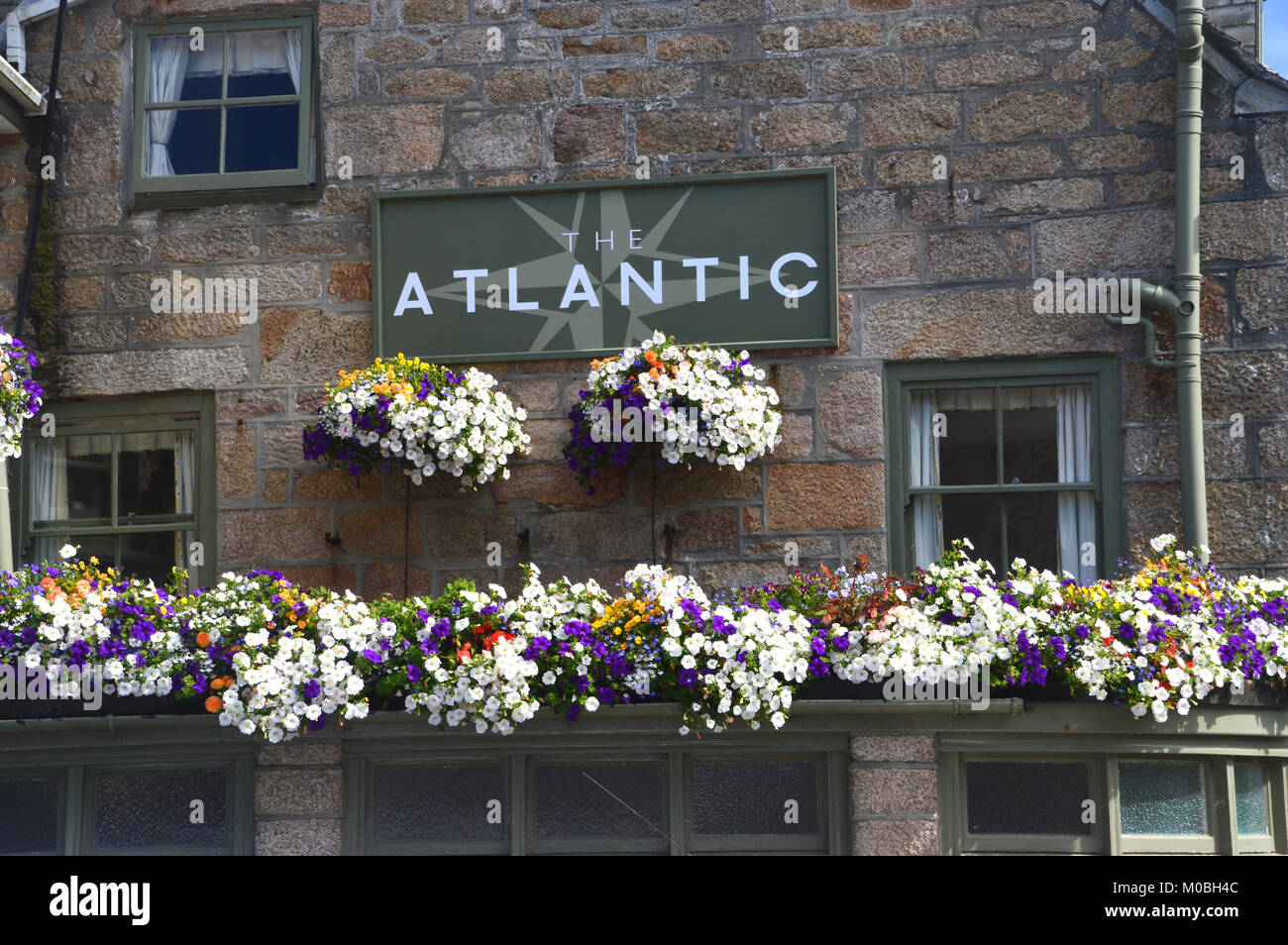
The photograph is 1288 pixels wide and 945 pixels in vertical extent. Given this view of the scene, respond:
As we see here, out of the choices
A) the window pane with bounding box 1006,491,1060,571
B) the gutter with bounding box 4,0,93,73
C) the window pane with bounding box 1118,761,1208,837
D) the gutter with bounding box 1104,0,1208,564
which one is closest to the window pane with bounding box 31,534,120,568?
the gutter with bounding box 4,0,93,73

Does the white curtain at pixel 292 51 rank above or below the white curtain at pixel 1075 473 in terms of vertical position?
above

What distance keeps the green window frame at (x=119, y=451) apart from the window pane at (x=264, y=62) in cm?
167

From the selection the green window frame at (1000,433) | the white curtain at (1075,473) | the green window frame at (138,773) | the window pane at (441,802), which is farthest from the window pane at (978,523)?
the green window frame at (138,773)

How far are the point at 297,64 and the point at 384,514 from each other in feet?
8.04

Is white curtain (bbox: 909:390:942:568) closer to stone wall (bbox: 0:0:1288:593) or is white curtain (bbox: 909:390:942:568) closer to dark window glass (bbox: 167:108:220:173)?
stone wall (bbox: 0:0:1288:593)

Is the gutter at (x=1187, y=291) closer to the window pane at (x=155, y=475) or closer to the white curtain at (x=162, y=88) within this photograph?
the window pane at (x=155, y=475)

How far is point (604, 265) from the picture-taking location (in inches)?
282

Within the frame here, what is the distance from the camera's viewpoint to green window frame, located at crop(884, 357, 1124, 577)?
22.5 feet

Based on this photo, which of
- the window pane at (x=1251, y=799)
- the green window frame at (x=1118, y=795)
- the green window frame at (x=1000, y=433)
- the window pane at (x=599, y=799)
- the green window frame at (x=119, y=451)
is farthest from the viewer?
the green window frame at (x=119, y=451)

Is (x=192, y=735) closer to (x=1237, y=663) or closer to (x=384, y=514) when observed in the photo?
(x=384, y=514)

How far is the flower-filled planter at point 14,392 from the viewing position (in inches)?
264

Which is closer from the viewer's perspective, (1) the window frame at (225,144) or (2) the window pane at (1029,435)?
(2) the window pane at (1029,435)

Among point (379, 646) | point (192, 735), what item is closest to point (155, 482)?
point (192, 735)

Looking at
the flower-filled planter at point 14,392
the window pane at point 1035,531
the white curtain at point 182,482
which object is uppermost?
the flower-filled planter at point 14,392
